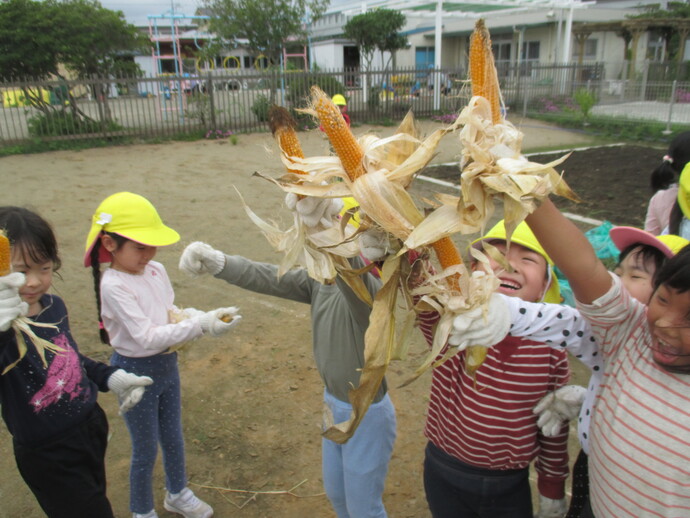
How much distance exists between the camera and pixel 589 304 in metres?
1.37

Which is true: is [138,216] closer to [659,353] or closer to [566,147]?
[659,353]

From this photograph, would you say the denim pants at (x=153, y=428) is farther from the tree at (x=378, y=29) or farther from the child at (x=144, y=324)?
the tree at (x=378, y=29)

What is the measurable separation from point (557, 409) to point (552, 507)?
0.49m

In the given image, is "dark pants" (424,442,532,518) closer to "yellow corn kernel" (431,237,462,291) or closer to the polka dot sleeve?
the polka dot sleeve

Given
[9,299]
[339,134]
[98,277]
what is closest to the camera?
[339,134]

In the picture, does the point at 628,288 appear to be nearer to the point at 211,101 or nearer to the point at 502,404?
the point at 502,404

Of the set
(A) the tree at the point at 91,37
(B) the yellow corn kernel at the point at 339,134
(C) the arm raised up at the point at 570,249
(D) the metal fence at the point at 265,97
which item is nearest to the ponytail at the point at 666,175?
(C) the arm raised up at the point at 570,249

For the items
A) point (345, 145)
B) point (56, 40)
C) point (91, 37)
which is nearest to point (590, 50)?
point (91, 37)

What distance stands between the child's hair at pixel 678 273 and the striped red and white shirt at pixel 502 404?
52cm

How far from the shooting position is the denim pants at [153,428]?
243 cm

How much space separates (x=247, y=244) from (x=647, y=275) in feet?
16.2

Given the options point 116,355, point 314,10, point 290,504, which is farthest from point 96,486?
point 314,10

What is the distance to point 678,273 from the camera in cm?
128

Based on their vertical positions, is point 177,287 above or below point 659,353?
below
